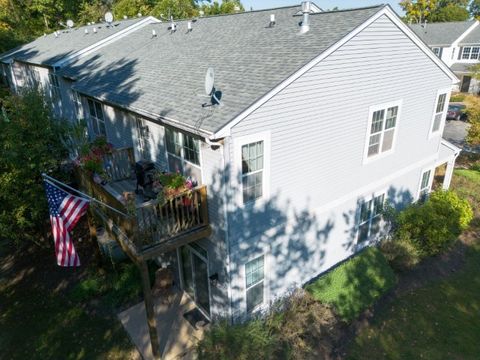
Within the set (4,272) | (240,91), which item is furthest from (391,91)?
(4,272)

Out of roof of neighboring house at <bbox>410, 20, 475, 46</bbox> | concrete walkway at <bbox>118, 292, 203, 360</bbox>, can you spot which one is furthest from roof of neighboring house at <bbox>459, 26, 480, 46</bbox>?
concrete walkway at <bbox>118, 292, 203, 360</bbox>

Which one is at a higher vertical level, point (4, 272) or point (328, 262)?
point (328, 262)

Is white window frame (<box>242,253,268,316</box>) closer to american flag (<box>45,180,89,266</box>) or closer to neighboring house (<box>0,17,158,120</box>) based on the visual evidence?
american flag (<box>45,180,89,266</box>)

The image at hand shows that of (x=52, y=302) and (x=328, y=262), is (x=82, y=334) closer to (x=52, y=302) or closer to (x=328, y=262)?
(x=52, y=302)

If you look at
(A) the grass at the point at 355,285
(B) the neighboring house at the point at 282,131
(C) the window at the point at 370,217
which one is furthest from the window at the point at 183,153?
(C) the window at the point at 370,217

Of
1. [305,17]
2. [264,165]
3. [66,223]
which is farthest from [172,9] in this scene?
[264,165]

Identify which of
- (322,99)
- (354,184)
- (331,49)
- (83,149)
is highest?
(331,49)

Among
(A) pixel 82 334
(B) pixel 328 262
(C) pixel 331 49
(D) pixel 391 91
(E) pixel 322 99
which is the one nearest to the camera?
(C) pixel 331 49
